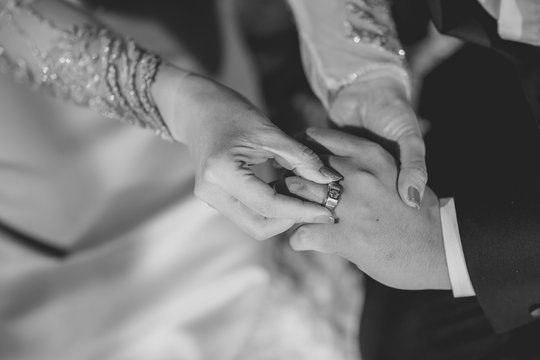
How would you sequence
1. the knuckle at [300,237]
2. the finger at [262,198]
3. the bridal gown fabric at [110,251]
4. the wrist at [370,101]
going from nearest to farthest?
1. the finger at [262,198]
2. the knuckle at [300,237]
3. the wrist at [370,101]
4. the bridal gown fabric at [110,251]

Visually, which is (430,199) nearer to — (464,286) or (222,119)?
(464,286)

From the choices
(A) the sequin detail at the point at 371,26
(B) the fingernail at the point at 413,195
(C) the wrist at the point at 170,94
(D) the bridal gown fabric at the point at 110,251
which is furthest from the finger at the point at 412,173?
(D) the bridal gown fabric at the point at 110,251

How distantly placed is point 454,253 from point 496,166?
0.60ft

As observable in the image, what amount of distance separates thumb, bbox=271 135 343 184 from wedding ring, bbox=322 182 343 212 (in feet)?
0.05

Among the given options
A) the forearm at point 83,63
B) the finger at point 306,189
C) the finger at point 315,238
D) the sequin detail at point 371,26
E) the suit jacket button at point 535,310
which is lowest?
the suit jacket button at point 535,310

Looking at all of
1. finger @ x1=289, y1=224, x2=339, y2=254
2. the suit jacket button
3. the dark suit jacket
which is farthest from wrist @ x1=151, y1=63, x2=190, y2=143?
the suit jacket button

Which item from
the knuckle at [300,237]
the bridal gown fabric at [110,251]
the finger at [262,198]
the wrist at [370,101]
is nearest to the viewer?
the finger at [262,198]

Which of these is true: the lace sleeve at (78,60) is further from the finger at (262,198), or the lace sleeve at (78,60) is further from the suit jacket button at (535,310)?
the suit jacket button at (535,310)

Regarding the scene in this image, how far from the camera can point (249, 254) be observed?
1325 mm

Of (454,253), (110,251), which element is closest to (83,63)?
(110,251)

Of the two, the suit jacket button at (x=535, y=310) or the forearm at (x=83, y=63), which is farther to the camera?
the forearm at (x=83, y=63)

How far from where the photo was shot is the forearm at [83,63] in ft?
3.30

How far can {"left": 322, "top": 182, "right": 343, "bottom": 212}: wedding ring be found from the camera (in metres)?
0.86

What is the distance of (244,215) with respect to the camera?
0.84 meters
